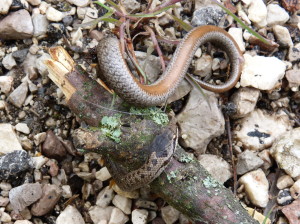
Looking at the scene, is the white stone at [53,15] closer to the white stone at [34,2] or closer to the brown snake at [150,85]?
the white stone at [34,2]

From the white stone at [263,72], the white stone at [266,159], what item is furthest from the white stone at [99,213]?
the white stone at [263,72]

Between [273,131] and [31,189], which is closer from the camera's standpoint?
[31,189]

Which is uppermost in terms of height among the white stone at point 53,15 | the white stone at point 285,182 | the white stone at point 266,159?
the white stone at point 53,15

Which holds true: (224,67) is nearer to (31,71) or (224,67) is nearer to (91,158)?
(91,158)

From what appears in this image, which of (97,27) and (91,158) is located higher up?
(97,27)

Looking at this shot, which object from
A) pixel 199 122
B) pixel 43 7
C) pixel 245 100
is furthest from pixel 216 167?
pixel 43 7

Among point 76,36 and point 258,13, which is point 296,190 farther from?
point 76,36

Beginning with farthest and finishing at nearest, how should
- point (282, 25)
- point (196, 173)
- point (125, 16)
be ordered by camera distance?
1. point (282, 25)
2. point (125, 16)
3. point (196, 173)

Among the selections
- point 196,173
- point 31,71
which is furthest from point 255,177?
point 31,71

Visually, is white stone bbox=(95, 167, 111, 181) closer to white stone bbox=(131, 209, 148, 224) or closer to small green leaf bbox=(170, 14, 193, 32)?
white stone bbox=(131, 209, 148, 224)
